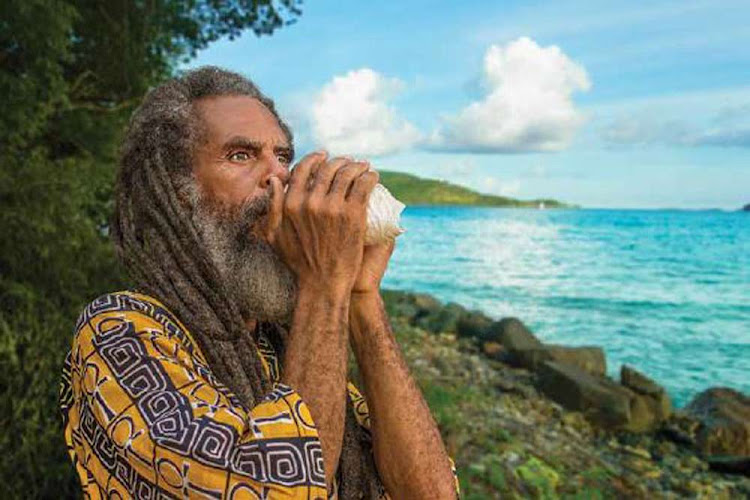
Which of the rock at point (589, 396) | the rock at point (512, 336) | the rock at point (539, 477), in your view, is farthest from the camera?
the rock at point (512, 336)

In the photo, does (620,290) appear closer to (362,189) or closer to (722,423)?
(722,423)

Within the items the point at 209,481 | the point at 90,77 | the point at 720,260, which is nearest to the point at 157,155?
the point at 209,481

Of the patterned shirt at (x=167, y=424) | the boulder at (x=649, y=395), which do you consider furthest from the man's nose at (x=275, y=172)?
the boulder at (x=649, y=395)

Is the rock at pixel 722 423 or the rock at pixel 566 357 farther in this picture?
the rock at pixel 566 357

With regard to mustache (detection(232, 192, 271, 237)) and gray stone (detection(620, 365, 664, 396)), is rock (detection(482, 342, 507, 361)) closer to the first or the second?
gray stone (detection(620, 365, 664, 396))

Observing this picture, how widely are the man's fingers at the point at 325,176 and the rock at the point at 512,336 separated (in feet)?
44.7

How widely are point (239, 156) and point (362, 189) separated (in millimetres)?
407

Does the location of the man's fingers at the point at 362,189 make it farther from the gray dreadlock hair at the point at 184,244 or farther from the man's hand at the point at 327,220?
the gray dreadlock hair at the point at 184,244

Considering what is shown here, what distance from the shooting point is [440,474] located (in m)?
1.76

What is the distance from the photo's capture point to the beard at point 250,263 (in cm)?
165

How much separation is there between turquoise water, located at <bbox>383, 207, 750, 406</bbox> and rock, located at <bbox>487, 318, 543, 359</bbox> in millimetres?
3638

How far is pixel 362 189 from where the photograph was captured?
57.7 inches

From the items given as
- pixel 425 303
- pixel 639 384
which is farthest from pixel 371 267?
pixel 425 303

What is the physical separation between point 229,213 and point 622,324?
26.9m
